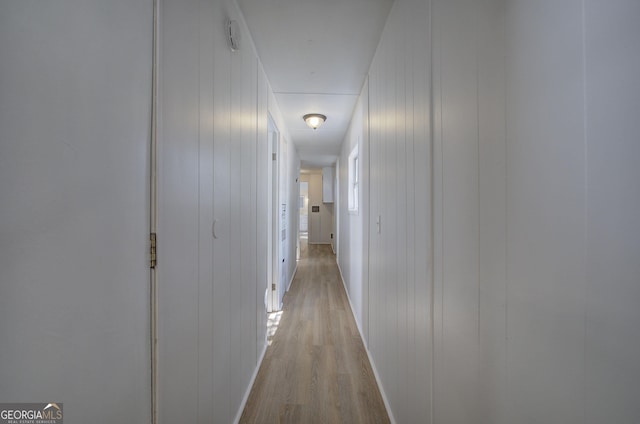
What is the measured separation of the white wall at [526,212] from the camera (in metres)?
0.42

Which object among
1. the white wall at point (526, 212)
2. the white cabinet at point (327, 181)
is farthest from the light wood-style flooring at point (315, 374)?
the white cabinet at point (327, 181)

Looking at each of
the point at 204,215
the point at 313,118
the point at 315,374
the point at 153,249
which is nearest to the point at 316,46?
the point at 313,118

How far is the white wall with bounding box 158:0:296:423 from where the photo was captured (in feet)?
2.84

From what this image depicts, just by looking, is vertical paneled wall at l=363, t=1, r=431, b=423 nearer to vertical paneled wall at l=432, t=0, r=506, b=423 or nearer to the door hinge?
vertical paneled wall at l=432, t=0, r=506, b=423

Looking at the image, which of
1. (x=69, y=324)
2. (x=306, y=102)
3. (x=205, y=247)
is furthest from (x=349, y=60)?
(x=69, y=324)

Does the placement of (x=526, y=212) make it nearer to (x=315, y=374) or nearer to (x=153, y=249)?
(x=153, y=249)

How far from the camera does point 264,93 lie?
248cm

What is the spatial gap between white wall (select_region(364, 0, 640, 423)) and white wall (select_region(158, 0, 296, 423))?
96cm

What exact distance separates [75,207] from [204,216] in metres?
0.60

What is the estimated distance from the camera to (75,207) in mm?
536

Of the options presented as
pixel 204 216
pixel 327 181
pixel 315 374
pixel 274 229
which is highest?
pixel 327 181

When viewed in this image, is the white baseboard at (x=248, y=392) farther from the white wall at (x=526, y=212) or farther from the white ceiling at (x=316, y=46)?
the white ceiling at (x=316, y=46)

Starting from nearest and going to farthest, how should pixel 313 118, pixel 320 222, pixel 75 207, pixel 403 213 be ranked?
1. pixel 75 207
2. pixel 403 213
3. pixel 313 118
4. pixel 320 222

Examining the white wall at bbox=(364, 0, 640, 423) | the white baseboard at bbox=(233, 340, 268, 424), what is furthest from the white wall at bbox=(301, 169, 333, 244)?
the white wall at bbox=(364, 0, 640, 423)
